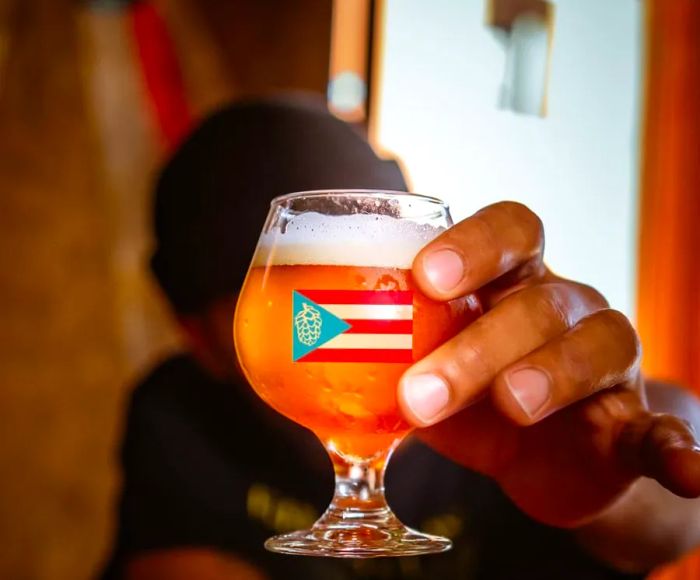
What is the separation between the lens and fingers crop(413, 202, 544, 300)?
27.4 inches

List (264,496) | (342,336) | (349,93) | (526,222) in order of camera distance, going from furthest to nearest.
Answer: (349,93) → (264,496) → (526,222) → (342,336)

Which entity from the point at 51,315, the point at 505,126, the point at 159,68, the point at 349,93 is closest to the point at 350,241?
the point at 505,126

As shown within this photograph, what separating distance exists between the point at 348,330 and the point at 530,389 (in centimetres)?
17

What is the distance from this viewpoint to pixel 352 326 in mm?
669

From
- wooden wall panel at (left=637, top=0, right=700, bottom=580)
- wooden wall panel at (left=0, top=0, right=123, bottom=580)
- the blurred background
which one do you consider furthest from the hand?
wooden wall panel at (left=0, top=0, right=123, bottom=580)

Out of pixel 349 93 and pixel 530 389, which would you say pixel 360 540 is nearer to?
pixel 530 389

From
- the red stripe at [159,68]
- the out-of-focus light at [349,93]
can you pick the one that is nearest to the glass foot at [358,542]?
the out-of-focus light at [349,93]

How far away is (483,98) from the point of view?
1.17 m

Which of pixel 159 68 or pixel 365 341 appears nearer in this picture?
pixel 365 341

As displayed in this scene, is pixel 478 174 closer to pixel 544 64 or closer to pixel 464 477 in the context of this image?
pixel 544 64

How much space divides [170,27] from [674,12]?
2332mm

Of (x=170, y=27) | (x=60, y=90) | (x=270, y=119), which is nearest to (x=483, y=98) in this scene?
(x=270, y=119)

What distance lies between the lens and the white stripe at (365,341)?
2.19ft

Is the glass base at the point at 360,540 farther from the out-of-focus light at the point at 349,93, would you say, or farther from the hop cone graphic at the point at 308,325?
the out-of-focus light at the point at 349,93
